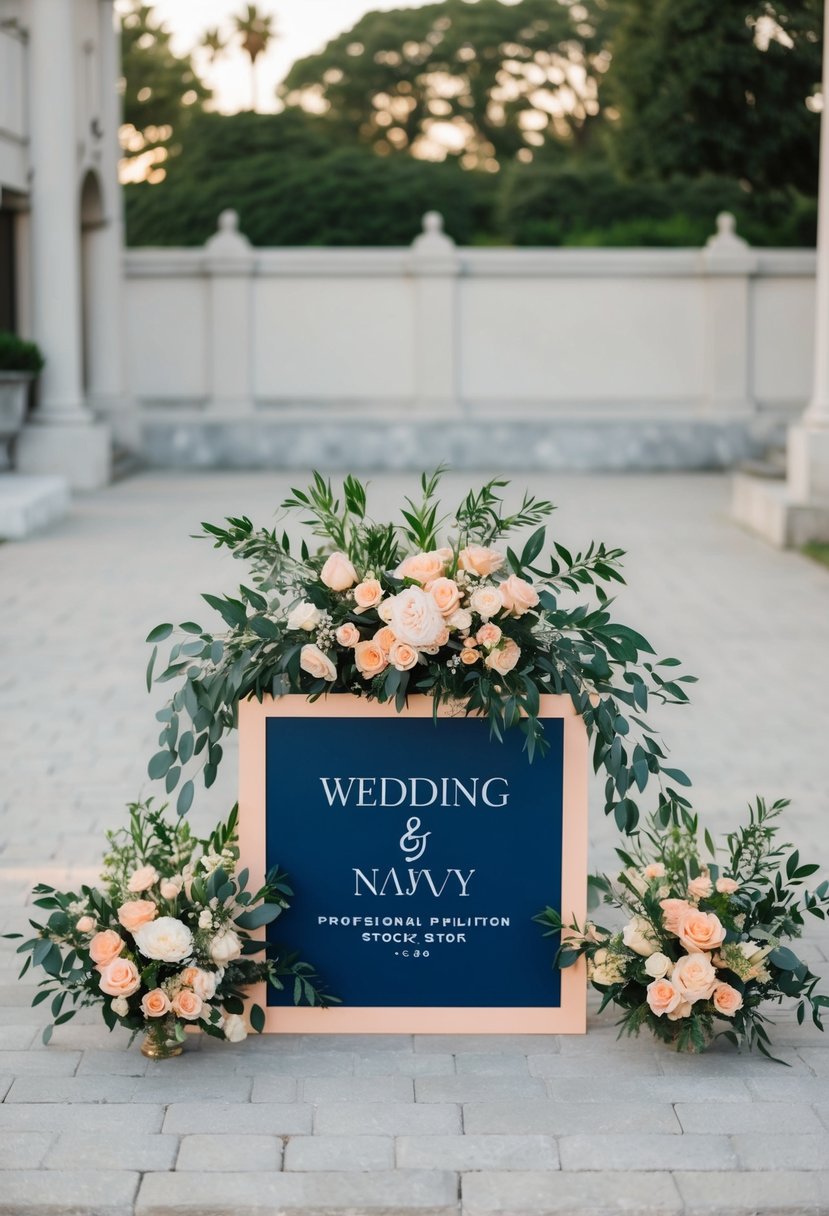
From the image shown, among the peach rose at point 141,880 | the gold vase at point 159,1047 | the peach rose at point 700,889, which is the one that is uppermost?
the peach rose at point 141,880

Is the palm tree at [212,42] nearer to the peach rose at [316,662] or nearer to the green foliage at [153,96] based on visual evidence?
the green foliage at [153,96]

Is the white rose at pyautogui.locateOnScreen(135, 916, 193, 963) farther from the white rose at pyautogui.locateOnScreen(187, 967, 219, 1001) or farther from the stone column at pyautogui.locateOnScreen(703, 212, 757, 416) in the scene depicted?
the stone column at pyautogui.locateOnScreen(703, 212, 757, 416)

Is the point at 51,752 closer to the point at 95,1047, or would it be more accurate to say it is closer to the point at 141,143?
the point at 95,1047

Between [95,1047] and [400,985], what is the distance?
70 cm

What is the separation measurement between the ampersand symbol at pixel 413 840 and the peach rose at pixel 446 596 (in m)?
0.53

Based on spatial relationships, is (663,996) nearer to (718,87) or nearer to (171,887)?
(171,887)

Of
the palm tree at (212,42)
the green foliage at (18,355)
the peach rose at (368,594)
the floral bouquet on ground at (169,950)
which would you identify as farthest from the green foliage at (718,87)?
the palm tree at (212,42)

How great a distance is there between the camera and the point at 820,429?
13.6m

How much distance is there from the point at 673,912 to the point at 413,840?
0.59 metres

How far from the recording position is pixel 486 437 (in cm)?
2147

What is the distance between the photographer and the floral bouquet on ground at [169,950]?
3705mm

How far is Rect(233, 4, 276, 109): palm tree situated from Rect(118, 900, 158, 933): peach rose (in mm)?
Result: 49515

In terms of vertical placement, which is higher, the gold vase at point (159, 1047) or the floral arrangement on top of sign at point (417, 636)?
the floral arrangement on top of sign at point (417, 636)

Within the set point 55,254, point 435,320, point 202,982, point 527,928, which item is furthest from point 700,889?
point 435,320
